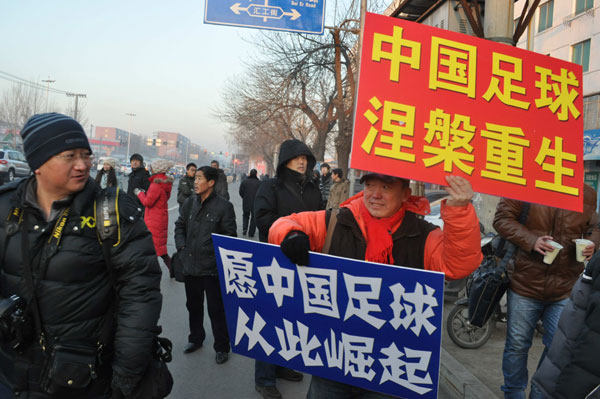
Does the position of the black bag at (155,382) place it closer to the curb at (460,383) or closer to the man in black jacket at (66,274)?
the man in black jacket at (66,274)

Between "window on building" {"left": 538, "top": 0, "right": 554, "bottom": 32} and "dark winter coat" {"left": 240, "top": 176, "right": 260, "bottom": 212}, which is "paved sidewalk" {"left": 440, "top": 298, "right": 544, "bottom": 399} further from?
"window on building" {"left": 538, "top": 0, "right": 554, "bottom": 32}

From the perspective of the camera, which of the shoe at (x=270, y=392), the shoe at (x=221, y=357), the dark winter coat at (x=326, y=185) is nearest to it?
the shoe at (x=270, y=392)

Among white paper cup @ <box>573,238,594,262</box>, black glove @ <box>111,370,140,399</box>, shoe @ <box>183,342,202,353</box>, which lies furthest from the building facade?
black glove @ <box>111,370,140,399</box>

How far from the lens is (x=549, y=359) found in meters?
1.75

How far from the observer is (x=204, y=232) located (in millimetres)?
4387

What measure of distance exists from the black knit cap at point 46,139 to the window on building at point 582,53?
20616mm

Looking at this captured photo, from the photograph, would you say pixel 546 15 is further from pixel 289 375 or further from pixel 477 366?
pixel 289 375

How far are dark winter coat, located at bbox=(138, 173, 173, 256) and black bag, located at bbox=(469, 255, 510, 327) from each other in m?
4.50

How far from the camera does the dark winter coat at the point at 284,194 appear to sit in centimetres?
376

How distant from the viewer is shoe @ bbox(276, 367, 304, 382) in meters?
3.97

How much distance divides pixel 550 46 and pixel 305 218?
22240 millimetres

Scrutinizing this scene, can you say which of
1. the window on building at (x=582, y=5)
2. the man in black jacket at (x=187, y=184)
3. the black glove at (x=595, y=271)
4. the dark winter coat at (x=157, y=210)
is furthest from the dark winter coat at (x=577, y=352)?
the window on building at (x=582, y=5)

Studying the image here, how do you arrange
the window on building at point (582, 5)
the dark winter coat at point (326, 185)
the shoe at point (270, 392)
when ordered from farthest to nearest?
the window on building at point (582, 5), the dark winter coat at point (326, 185), the shoe at point (270, 392)

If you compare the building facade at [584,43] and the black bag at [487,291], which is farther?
the building facade at [584,43]
